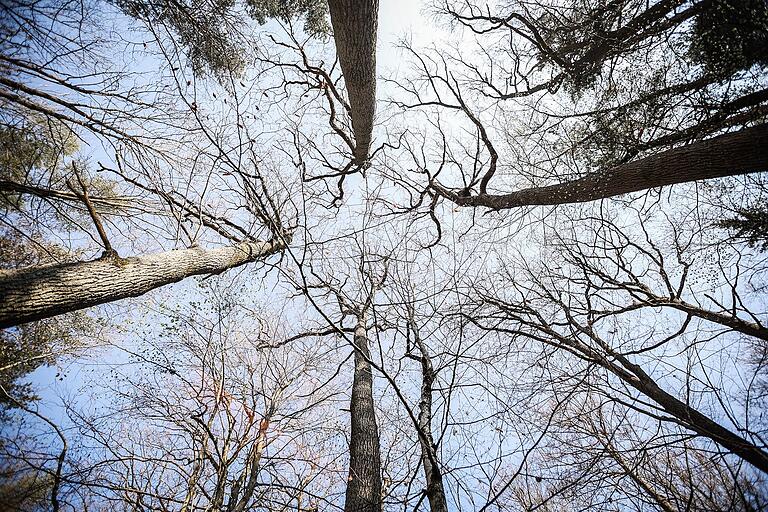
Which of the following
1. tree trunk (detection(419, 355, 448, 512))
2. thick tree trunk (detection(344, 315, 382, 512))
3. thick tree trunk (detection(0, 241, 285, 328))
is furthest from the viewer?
thick tree trunk (detection(344, 315, 382, 512))

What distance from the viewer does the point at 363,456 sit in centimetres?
303

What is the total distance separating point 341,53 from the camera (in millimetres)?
2770

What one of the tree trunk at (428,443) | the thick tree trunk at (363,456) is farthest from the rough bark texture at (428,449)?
the thick tree trunk at (363,456)

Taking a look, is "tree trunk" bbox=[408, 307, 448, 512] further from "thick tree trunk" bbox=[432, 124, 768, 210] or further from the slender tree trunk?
"thick tree trunk" bbox=[432, 124, 768, 210]

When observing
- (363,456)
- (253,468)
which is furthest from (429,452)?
(253,468)

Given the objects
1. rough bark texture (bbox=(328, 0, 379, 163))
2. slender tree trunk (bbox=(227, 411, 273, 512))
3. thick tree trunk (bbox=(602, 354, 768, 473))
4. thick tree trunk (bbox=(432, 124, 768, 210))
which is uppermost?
rough bark texture (bbox=(328, 0, 379, 163))

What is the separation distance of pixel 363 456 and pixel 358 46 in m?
4.00

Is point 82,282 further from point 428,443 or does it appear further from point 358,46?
point 358,46

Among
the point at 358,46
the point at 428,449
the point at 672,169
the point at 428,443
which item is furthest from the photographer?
the point at 672,169

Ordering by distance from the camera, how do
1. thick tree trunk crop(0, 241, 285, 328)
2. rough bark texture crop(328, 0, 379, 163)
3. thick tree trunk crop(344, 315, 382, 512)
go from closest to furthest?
1. thick tree trunk crop(0, 241, 285, 328)
2. rough bark texture crop(328, 0, 379, 163)
3. thick tree trunk crop(344, 315, 382, 512)

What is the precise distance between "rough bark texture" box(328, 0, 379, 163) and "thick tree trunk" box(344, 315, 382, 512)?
2.38 meters

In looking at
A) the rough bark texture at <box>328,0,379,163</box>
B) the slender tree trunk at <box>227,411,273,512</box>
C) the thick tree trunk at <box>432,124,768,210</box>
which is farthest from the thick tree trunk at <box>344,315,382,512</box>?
the thick tree trunk at <box>432,124,768,210</box>

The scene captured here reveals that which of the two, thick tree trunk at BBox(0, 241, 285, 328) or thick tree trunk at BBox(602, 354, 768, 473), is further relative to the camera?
thick tree trunk at BBox(602, 354, 768, 473)

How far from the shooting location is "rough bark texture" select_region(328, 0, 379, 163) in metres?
2.41
